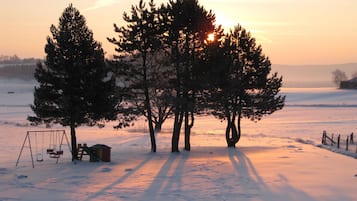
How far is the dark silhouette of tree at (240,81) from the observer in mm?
29375

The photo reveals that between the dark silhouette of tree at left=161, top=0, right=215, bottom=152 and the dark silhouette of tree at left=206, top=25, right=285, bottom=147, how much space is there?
1236mm

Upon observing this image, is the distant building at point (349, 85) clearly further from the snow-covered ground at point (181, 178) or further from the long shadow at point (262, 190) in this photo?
the long shadow at point (262, 190)

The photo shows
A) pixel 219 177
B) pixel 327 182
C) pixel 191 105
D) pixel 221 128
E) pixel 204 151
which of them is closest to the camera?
pixel 327 182

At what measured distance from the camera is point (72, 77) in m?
24.1

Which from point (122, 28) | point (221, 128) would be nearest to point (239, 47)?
point (122, 28)

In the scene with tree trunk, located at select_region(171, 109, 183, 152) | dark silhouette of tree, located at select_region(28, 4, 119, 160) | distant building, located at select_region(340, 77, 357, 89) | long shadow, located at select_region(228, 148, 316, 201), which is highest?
distant building, located at select_region(340, 77, 357, 89)

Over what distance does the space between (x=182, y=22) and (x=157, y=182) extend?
14.2 meters

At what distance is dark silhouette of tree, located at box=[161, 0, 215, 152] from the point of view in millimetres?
28344

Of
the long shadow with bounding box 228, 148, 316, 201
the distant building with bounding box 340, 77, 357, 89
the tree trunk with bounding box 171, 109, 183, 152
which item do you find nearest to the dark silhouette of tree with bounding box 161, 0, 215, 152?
the tree trunk with bounding box 171, 109, 183, 152

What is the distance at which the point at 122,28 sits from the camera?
28703mm

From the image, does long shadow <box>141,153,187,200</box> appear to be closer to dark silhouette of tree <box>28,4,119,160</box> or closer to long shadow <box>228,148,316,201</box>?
long shadow <box>228,148,316,201</box>

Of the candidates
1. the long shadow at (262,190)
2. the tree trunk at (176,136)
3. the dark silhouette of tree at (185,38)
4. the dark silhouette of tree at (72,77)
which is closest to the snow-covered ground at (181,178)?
the long shadow at (262,190)

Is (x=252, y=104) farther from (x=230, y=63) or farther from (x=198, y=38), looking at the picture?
(x=198, y=38)

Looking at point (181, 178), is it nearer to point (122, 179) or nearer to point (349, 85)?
point (122, 179)
